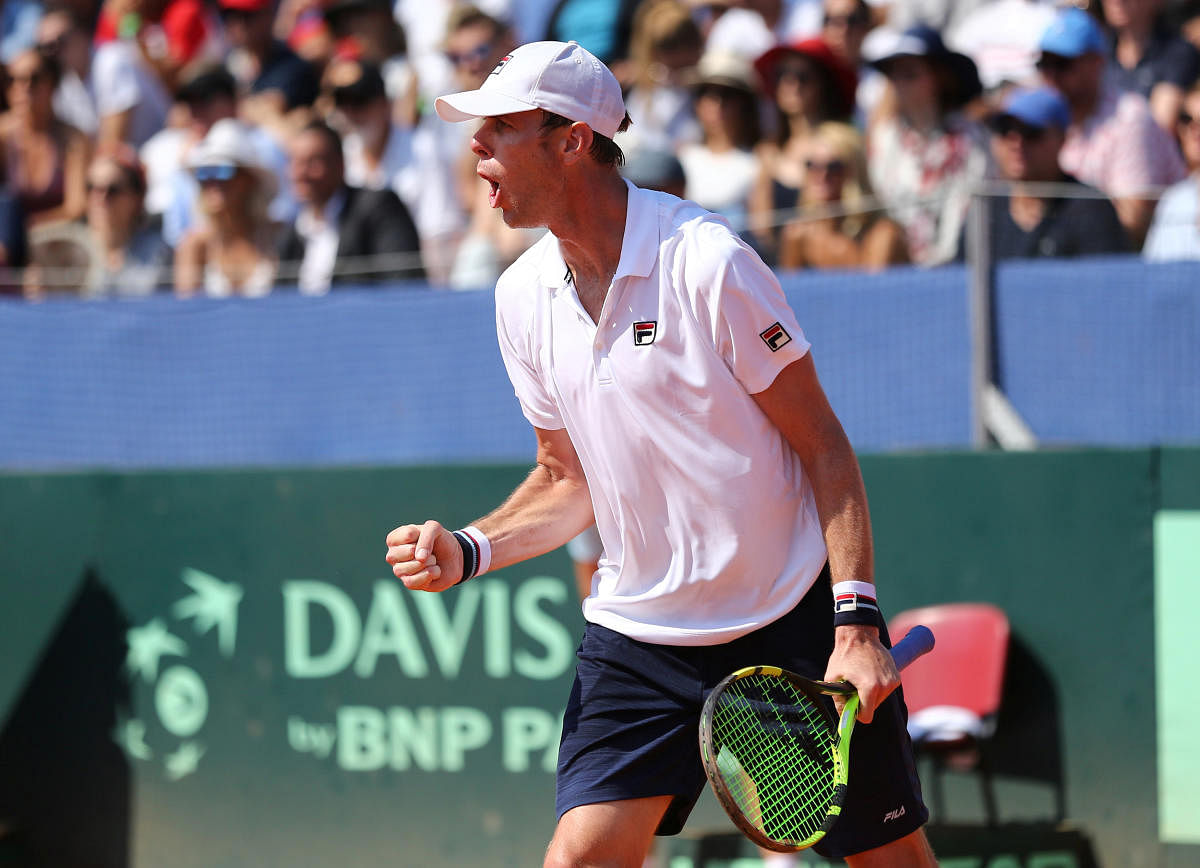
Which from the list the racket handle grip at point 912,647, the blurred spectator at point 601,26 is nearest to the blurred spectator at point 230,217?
the blurred spectator at point 601,26

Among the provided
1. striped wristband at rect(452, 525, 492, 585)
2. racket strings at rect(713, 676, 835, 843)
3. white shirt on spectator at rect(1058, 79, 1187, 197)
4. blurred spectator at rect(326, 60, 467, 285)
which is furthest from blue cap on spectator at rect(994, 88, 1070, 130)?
racket strings at rect(713, 676, 835, 843)

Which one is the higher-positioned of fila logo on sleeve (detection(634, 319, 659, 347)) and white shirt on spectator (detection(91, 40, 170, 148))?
white shirt on spectator (detection(91, 40, 170, 148))

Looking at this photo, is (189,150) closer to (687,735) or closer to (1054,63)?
(1054,63)

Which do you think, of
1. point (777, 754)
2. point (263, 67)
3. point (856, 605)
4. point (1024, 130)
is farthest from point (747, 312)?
point (263, 67)

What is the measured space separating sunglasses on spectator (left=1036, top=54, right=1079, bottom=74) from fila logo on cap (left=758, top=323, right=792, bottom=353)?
13.9 feet

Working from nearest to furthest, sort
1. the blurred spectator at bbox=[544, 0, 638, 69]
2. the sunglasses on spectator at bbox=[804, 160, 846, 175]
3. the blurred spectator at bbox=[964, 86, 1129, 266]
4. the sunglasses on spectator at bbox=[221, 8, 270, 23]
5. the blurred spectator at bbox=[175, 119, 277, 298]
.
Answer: the blurred spectator at bbox=[964, 86, 1129, 266] < the sunglasses on spectator at bbox=[804, 160, 846, 175] < the blurred spectator at bbox=[175, 119, 277, 298] < the blurred spectator at bbox=[544, 0, 638, 69] < the sunglasses on spectator at bbox=[221, 8, 270, 23]

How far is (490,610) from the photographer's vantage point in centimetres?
620

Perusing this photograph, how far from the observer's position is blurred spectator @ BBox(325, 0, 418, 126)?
30.4 feet

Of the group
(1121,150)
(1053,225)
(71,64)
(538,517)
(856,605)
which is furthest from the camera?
(71,64)

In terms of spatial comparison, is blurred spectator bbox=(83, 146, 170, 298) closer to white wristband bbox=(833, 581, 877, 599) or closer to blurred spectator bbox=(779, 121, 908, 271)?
blurred spectator bbox=(779, 121, 908, 271)

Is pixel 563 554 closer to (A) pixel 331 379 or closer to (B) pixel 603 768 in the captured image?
(A) pixel 331 379

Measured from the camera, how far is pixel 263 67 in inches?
383

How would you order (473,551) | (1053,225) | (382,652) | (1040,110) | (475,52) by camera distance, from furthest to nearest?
(475,52) → (1040,110) → (382,652) → (1053,225) → (473,551)

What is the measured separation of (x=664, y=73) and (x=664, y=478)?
16.4ft
